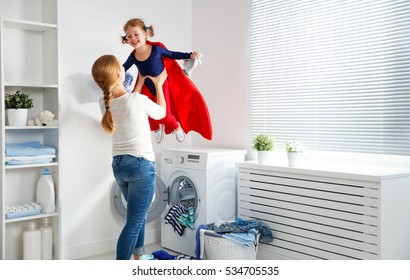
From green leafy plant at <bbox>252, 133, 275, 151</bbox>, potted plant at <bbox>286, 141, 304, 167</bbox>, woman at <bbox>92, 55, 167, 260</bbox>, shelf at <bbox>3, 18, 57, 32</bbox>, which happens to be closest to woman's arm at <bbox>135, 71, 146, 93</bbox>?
woman at <bbox>92, 55, 167, 260</bbox>

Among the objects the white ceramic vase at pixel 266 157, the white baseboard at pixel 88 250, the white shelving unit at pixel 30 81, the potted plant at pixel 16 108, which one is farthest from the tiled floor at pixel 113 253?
the potted plant at pixel 16 108

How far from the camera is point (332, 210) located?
2.86 metres

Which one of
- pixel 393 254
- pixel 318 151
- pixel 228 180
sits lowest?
pixel 393 254

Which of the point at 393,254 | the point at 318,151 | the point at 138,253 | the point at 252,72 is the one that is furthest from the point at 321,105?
the point at 138,253

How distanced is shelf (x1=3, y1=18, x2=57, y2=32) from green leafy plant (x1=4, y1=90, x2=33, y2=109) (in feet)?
1.55

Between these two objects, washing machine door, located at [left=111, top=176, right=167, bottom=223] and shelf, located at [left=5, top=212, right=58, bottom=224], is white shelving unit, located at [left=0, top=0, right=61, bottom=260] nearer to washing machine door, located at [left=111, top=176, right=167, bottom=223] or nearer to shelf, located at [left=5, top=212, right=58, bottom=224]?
shelf, located at [left=5, top=212, right=58, bottom=224]

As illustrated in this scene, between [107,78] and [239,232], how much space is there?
55.5 inches

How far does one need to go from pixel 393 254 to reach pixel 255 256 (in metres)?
0.95

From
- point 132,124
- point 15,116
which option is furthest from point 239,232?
point 15,116

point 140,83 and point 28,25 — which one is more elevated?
point 28,25

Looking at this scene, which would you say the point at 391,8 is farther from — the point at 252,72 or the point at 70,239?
the point at 70,239

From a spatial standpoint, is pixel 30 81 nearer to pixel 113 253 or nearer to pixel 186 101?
pixel 186 101

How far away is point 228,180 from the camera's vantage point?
3.65 metres

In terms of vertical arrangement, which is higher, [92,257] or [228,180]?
[228,180]
